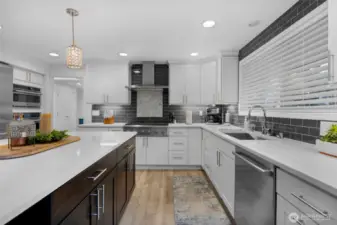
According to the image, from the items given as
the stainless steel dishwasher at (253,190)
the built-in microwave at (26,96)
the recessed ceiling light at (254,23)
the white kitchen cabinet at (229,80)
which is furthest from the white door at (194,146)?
the built-in microwave at (26,96)

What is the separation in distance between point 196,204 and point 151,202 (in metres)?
0.59

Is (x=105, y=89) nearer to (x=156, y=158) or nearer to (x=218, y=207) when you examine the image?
(x=156, y=158)

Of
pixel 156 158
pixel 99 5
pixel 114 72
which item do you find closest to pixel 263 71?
pixel 99 5

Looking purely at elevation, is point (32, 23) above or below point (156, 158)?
above

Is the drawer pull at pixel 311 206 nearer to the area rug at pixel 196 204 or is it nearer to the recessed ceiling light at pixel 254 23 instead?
the area rug at pixel 196 204

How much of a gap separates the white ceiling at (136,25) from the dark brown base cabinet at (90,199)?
158 centimetres

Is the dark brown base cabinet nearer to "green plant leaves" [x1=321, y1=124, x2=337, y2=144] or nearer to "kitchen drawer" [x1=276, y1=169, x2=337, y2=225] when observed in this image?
"kitchen drawer" [x1=276, y1=169, x2=337, y2=225]

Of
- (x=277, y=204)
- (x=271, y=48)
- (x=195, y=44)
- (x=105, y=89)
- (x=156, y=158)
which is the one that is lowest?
(x=156, y=158)

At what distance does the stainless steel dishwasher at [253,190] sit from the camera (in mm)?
1207

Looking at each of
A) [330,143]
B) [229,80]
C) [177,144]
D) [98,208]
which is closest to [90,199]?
[98,208]

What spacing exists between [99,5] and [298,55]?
2161 millimetres

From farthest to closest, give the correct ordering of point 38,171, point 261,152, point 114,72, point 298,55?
point 114,72
point 298,55
point 261,152
point 38,171

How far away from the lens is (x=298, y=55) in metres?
1.83


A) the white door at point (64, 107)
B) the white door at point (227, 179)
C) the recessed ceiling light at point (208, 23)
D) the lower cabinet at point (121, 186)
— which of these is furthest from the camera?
the white door at point (64, 107)
